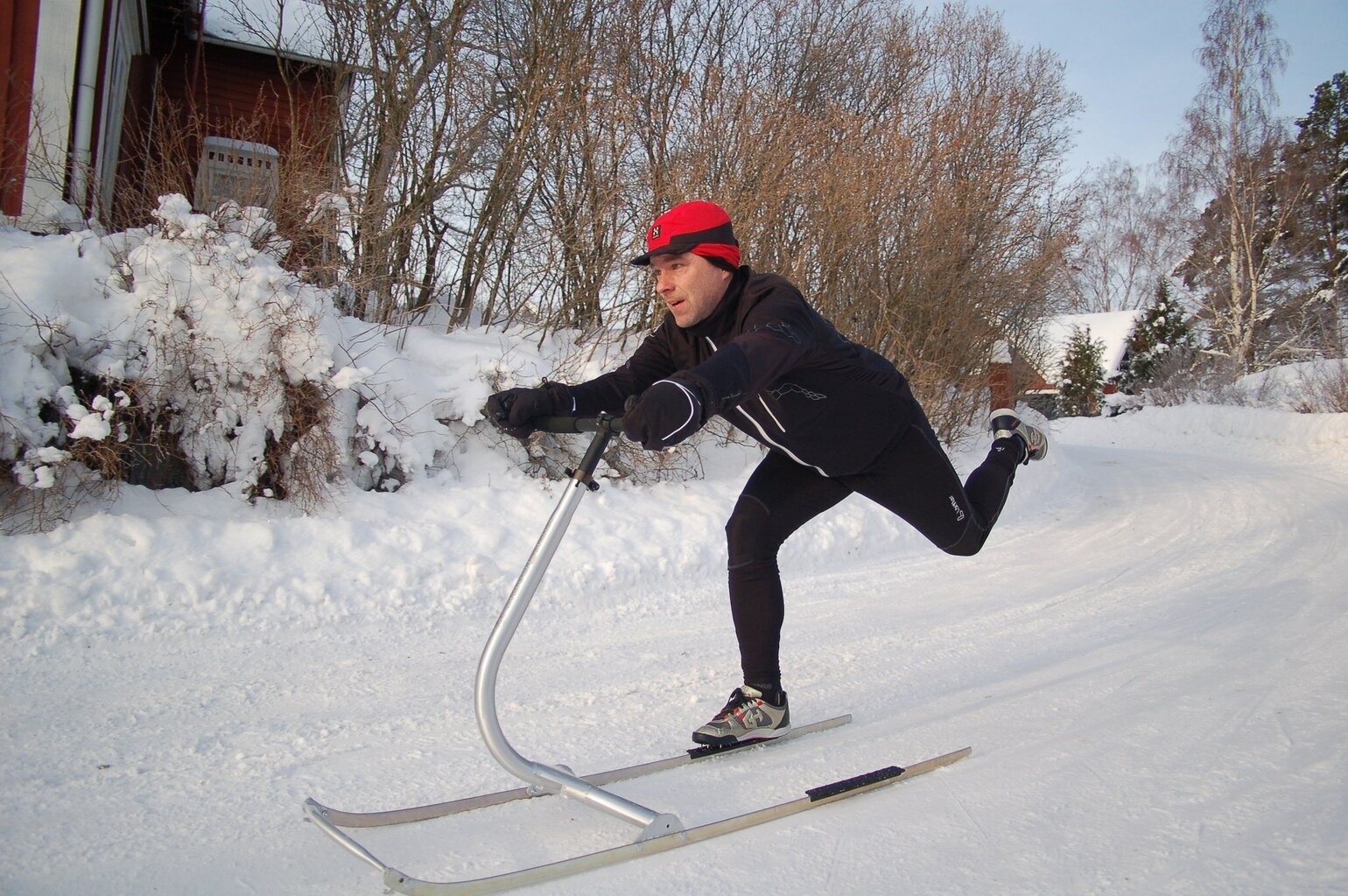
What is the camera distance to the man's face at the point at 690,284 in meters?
2.78

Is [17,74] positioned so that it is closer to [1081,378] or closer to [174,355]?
[174,355]

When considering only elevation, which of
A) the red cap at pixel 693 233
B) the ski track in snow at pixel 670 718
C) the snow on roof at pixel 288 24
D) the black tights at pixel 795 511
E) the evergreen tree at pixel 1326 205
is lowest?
the ski track in snow at pixel 670 718

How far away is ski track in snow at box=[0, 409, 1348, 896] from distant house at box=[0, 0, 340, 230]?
268 centimetres

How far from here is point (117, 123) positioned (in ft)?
31.1

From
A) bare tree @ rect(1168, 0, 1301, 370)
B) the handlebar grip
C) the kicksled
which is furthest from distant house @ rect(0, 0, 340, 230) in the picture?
bare tree @ rect(1168, 0, 1301, 370)

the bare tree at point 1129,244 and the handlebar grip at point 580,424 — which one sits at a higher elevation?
the bare tree at point 1129,244

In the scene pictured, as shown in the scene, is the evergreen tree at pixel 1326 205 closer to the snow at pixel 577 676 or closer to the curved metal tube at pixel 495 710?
the snow at pixel 577 676

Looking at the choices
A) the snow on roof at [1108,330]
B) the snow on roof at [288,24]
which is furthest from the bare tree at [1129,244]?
the snow on roof at [288,24]

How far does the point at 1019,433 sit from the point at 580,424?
91.6 inches

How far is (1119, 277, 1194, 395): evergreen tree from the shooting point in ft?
111

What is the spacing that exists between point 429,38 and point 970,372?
7.57 m

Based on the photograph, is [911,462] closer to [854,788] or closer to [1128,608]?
[854,788]

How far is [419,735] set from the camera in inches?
119

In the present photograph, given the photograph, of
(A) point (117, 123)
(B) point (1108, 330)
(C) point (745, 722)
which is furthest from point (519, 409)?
(B) point (1108, 330)
